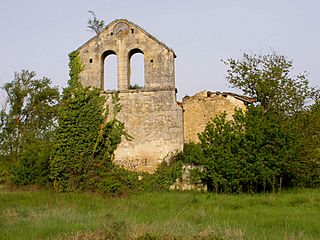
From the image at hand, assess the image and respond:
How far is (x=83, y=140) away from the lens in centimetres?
2209

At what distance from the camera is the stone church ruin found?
2245 centimetres

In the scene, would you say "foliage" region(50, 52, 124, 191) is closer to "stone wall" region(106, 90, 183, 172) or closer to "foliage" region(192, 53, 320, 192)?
"stone wall" region(106, 90, 183, 172)

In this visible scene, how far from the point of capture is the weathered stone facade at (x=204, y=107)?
26.2 m

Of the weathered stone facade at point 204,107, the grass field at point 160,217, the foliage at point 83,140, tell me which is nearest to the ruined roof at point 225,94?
the weathered stone facade at point 204,107

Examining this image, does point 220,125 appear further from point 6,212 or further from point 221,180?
point 6,212

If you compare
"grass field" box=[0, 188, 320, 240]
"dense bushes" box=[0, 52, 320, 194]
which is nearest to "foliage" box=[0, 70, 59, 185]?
"dense bushes" box=[0, 52, 320, 194]

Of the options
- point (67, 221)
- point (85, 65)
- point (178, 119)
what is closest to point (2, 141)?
point (85, 65)

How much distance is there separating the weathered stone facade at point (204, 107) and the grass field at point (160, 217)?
24.9 feet

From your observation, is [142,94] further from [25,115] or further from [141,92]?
[25,115]

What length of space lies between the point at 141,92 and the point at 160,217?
1077 centimetres

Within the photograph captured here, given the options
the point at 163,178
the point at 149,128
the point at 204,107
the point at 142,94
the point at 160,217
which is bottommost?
the point at 160,217

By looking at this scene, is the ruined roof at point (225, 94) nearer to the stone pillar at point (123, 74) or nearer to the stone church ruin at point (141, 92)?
the stone church ruin at point (141, 92)

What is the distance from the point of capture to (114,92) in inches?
907

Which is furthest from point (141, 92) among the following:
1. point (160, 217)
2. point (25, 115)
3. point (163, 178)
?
point (25, 115)
